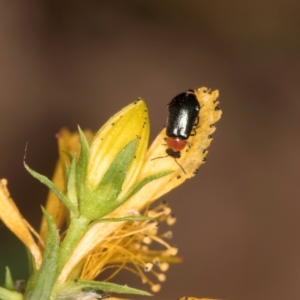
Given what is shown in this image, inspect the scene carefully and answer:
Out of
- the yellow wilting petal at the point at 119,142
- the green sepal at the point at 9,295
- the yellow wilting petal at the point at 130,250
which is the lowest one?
the green sepal at the point at 9,295

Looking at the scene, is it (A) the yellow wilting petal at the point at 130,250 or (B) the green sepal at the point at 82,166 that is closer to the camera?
(B) the green sepal at the point at 82,166

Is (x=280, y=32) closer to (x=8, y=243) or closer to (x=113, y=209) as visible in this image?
(x=8, y=243)

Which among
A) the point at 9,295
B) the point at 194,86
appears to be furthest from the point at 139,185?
the point at 194,86

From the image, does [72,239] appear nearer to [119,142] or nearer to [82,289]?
[82,289]

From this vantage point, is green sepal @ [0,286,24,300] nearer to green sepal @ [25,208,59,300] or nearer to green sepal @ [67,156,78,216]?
green sepal @ [25,208,59,300]

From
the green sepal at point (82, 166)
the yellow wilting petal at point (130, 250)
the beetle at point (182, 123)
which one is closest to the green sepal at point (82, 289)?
the yellow wilting petal at point (130, 250)

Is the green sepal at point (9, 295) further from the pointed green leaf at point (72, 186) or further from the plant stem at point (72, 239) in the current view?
the pointed green leaf at point (72, 186)
